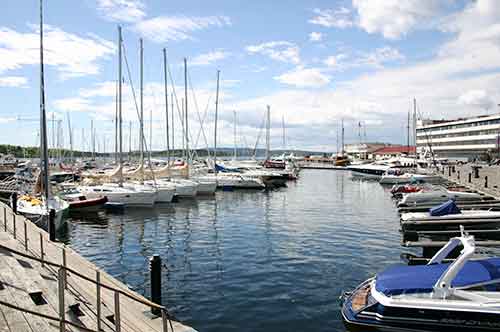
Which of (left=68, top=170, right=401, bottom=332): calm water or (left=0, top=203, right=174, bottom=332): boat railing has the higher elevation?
(left=0, top=203, right=174, bottom=332): boat railing

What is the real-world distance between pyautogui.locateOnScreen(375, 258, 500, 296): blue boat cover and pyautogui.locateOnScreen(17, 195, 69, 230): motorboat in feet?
64.2

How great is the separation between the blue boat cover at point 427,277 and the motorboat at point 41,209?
64.2 ft

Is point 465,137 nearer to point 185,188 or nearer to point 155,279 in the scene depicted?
point 185,188

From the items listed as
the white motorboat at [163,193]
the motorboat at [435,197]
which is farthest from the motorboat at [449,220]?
the white motorboat at [163,193]

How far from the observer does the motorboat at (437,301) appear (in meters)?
9.35

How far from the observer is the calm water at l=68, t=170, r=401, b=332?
1251 cm

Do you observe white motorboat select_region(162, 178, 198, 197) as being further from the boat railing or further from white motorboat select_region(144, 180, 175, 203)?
the boat railing

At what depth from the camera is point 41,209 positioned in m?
25.0

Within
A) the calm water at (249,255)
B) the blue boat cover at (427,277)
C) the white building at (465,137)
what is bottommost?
the calm water at (249,255)

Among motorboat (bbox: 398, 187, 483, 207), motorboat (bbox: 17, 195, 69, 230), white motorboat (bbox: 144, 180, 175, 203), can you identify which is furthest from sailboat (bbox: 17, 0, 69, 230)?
motorboat (bbox: 398, 187, 483, 207)

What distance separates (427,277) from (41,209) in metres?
22.6

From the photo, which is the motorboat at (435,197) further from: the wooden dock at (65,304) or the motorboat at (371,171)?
the motorboat at (371,171)

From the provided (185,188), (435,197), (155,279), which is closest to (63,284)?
(155,279)

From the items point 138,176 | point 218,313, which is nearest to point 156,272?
point 218,313
